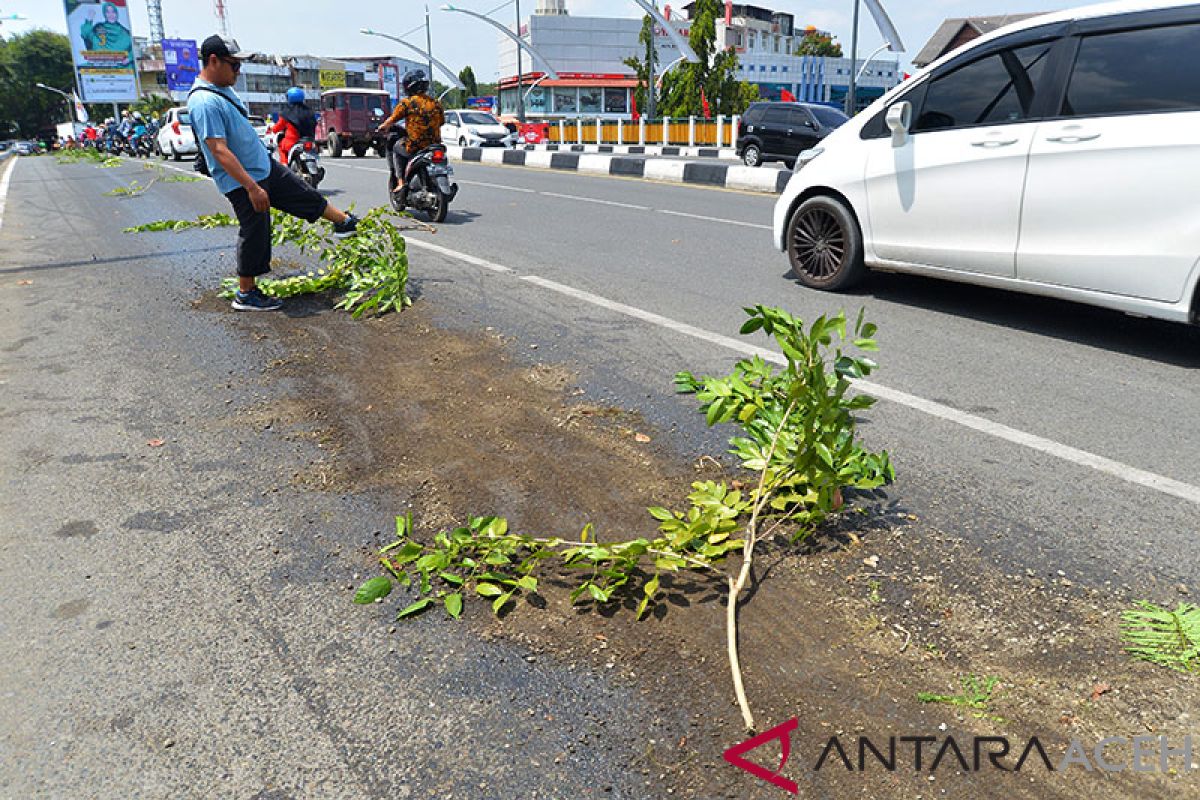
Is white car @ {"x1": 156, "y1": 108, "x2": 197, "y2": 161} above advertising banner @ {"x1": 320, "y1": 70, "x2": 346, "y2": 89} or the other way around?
the other way around

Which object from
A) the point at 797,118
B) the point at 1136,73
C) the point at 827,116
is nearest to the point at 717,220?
the point at 1136,73

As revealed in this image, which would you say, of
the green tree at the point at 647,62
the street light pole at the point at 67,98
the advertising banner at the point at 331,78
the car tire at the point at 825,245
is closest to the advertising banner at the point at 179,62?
the advertising banner at the point at 331,78

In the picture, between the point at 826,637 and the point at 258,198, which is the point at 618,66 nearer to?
the point at 258,198

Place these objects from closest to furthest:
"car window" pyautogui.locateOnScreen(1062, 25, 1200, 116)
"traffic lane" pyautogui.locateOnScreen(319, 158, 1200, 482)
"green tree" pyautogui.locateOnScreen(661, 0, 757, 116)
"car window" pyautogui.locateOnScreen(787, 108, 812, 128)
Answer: "traffic lane" pyautogui.locateOnScreen(319, 158, 1200, 482) < "car window" pyautogui.locateOnScreen(1062, 25, 1200, 116) < "car window" pyautogui.locateOnScreen(787, 108, 812, 128) < "green tree" pyautogui.locateOnScreen(661, 0, 757, 116)

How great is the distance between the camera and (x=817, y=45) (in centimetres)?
9438

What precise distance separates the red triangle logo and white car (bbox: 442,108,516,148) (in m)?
30.4

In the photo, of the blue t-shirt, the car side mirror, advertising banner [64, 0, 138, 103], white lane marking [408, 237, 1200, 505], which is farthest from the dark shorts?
advertising banner [64, 0, 138, 103]

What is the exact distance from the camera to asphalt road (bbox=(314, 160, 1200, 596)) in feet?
9.29

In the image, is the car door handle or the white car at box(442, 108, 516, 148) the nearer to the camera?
the car door handle

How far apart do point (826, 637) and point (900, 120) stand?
4.40m

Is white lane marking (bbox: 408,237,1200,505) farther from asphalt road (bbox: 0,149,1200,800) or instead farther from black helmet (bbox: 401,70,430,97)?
black helmet (bbox: 401,70,430,97)

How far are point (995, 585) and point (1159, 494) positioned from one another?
1054 millimetres

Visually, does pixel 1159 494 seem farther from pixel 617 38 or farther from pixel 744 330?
pixel 617 38

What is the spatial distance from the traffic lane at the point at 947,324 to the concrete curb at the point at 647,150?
59.0ft
